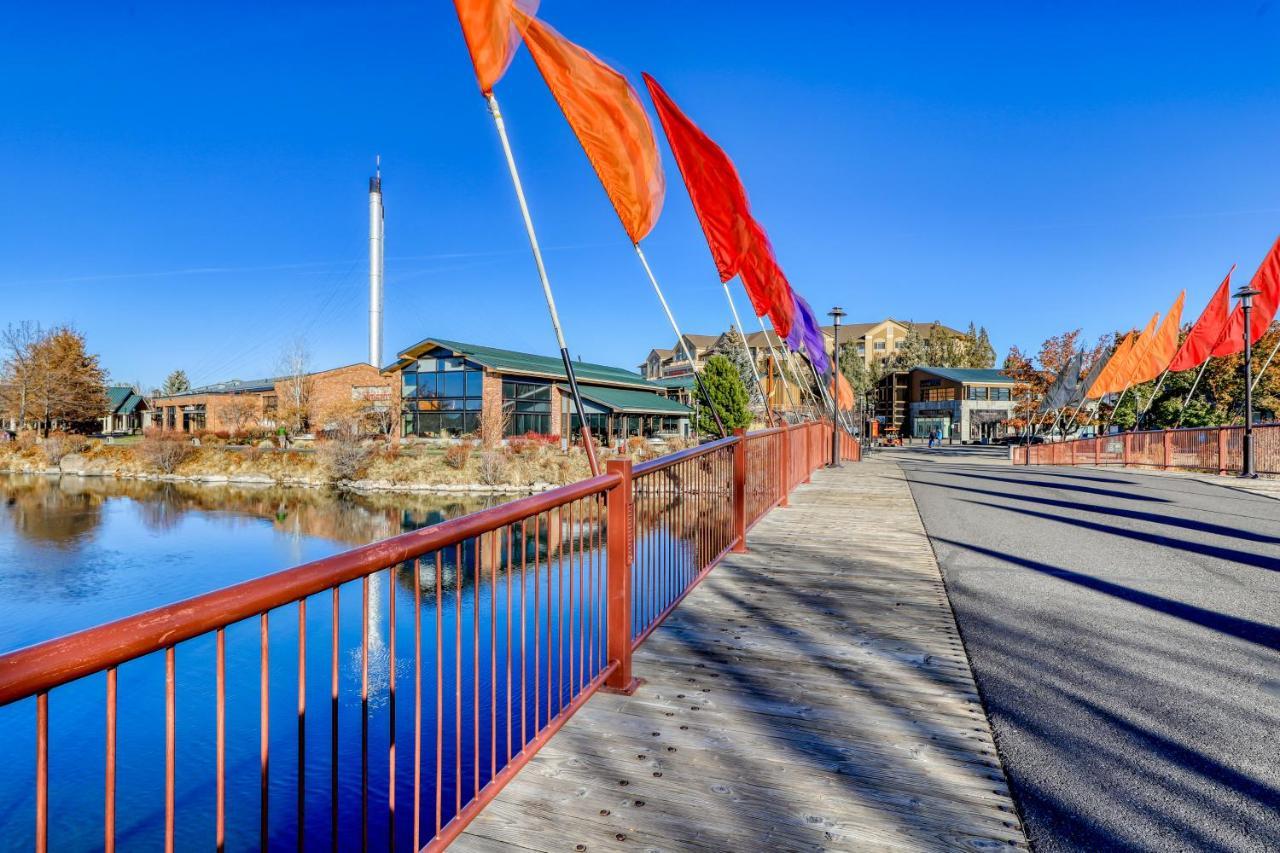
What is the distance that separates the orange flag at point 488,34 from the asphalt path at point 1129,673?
4.09 meters

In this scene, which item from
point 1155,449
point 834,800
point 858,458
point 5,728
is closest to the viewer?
point 834,800

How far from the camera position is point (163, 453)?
1335 inches

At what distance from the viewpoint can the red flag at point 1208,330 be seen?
1862 cm

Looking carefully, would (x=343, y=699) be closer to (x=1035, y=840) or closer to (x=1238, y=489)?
(x=1035, y=840)

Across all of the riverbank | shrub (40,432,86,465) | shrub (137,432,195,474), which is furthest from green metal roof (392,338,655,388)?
shrub (40,432,86,465)

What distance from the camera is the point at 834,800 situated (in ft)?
8.32

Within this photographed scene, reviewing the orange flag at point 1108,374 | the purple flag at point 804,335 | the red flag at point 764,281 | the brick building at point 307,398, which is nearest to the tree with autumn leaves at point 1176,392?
the orange flag at point 1108,374

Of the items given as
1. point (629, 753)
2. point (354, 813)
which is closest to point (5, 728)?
point (354, 813)

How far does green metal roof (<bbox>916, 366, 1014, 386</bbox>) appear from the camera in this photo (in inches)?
2280

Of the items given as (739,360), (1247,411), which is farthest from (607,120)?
(739,360)

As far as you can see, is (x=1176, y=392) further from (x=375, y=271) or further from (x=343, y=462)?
(x=375, y=271)

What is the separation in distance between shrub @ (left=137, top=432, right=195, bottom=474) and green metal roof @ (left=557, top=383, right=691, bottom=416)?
20060mm

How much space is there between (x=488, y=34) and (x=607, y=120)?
56.7 inches

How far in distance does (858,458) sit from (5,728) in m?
20.3
